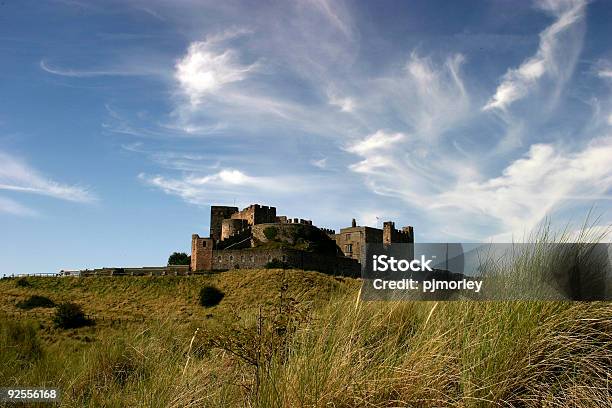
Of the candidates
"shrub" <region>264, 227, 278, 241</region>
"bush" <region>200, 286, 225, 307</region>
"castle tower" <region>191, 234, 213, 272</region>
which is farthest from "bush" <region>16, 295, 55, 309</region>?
"shrub" <region>264, 227, 278, 241</region>

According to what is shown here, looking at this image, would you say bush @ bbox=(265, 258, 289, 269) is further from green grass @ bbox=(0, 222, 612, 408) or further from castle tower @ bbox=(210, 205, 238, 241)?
green grass @ bbox=(0, 222, 612, 408)

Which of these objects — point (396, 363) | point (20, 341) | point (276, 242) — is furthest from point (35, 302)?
point (396, 363)

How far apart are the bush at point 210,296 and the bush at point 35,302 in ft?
47.1

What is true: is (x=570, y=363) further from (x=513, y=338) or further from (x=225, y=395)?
(x=225, y=395)

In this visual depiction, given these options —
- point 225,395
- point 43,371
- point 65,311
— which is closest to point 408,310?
point 225,395

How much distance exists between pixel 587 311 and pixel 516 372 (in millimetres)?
1215

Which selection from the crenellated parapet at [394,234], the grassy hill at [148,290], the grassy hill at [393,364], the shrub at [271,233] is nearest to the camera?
the grassy hill at [393,364]

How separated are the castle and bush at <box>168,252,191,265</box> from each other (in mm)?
9644

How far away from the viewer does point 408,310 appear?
6367mm

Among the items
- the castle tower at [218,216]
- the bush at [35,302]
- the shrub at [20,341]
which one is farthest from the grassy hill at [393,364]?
the castle tower at [218,216]

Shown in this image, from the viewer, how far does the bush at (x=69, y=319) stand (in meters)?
37.4

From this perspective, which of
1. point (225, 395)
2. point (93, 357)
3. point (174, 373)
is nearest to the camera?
point (225, 395)

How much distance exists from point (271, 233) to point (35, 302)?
26.7 m

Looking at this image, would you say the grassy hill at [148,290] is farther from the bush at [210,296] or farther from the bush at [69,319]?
the bush at [69,319]
